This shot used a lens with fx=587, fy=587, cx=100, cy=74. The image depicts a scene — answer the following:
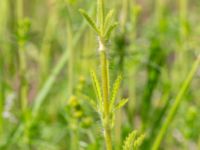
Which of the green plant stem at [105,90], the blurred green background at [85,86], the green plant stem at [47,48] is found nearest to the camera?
the green plant stem at [105,90]

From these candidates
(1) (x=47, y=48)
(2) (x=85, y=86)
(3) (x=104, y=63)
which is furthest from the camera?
(1) (x=47, y=48)

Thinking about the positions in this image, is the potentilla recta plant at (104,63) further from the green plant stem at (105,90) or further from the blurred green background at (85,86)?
the blurred green background at (85,86)

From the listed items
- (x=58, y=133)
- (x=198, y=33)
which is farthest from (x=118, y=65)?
(x=198, y=33)

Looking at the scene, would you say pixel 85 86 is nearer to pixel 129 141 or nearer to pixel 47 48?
pixel 47 48

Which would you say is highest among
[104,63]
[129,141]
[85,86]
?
[104,63]

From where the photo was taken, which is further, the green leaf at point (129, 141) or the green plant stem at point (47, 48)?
the green plant stem at point (47, 48)

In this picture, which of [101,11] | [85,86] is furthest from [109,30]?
[85,86]

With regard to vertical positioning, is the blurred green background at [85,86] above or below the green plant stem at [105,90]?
below

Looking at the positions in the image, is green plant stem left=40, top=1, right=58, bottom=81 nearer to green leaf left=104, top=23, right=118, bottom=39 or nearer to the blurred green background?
the blurred green background

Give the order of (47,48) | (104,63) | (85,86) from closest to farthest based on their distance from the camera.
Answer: (104,63) → (85,86) → (47,48)

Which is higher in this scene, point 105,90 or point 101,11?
point 101,11

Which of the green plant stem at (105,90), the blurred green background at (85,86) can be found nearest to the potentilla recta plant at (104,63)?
the green plant stem at (105,90)

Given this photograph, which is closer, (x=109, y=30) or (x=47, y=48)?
(x=109, y=30)
